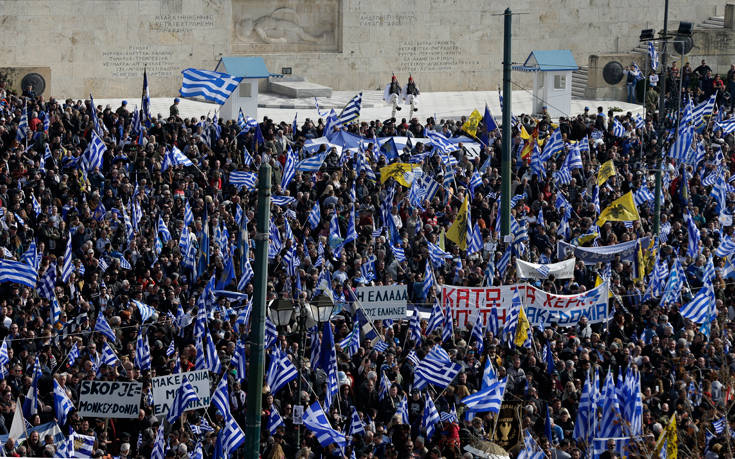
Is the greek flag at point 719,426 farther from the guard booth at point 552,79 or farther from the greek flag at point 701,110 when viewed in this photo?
the guard booth at point 552,79

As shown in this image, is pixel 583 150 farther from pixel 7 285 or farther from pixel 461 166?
pixel 7 285

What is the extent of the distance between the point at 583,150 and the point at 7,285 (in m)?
13.7

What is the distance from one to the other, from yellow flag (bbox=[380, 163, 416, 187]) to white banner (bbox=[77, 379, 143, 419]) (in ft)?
36.0

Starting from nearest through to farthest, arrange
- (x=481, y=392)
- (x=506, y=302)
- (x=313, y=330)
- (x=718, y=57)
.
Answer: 1. (x=481, y=392)
2. (x=313, y=330)
3. (x=506, y=302)
4. (x=718, y=57)

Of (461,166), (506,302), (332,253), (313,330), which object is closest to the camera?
(313,330)

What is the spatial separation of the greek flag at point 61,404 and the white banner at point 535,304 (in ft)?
20.0

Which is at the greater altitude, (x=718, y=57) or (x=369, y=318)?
(x=718, y=57)

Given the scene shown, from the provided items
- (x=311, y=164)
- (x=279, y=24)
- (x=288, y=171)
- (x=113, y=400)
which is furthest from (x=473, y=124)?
(x=113, y=400)

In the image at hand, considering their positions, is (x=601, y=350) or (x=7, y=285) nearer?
(x=601, y=350)

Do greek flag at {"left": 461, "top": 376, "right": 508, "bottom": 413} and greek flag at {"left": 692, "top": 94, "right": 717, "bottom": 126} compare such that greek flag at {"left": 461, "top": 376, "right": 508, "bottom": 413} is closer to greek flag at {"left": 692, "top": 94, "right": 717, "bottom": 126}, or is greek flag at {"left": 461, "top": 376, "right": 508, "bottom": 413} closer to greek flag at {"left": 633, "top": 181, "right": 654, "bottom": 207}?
greek flag at {"left": 633, "top": 181, "right": 654, "bottom": 207}

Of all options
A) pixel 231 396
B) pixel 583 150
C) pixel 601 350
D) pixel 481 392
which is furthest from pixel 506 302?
pixel 583 150

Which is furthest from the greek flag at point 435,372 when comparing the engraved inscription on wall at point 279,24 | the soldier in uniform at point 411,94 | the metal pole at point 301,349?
the engraved inscription on wall at point 279,24

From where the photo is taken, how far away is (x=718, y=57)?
4716cm

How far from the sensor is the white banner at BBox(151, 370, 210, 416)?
761 inches
